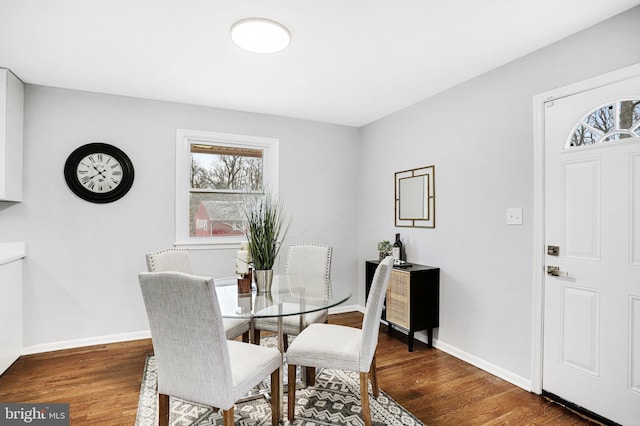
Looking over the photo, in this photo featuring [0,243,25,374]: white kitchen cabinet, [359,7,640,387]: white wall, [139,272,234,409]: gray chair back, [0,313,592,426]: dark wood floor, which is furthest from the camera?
[0,243,25,374]: white kitchen cabinet

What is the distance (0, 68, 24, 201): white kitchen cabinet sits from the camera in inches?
109

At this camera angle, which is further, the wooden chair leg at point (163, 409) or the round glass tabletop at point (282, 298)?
the round glass tabletop at point (282, 298)

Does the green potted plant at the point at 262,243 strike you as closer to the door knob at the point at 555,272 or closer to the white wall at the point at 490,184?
the white wall at the point at 490,184

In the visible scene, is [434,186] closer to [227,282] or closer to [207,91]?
[227,282]

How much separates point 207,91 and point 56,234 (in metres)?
1.93

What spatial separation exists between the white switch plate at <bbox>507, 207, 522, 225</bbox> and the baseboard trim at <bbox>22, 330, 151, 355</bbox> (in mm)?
3536

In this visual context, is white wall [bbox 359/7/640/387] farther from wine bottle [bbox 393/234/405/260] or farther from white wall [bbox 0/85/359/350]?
white wall [bbox 0/85/359/350]

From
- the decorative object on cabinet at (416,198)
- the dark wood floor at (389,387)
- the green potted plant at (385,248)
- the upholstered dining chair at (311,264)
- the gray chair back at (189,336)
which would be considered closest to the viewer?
the gray chair back at (189,336)

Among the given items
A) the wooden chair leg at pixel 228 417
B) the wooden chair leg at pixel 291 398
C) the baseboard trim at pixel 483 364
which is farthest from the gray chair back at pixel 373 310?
the baseboard trim at pixel 483 364

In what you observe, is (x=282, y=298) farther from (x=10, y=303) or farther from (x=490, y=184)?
(x=10, y=303)

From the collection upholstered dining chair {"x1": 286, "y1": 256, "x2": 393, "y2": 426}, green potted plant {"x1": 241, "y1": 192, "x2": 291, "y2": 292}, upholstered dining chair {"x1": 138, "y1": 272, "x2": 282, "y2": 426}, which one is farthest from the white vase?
upholstered dining chair {"x1": 138, "y1": 272, "x2": 282, "y2": 426}

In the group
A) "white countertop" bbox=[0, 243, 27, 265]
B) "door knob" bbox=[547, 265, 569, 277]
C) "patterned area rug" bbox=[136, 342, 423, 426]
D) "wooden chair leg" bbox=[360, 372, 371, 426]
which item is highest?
"white countertop" bbox=[0, 243, 27, 265]

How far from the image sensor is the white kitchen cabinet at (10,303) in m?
2.67

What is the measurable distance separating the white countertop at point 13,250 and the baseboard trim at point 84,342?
33.4 inches
